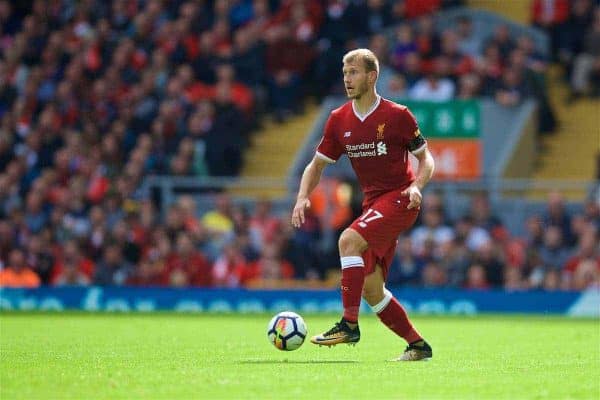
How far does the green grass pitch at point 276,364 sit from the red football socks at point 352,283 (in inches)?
16.1

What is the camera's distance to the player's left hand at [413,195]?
10.5 meters

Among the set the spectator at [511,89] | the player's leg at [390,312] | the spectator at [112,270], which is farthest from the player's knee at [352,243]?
the spectator at [511,89]

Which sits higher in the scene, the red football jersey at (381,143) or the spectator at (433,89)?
the spectator at (433,89)

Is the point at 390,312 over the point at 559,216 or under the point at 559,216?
over

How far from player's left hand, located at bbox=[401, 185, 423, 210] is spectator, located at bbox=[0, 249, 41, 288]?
13.0 m

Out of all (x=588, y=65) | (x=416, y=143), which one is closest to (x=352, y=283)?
(x=416, y=143)

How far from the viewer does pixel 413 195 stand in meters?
10.5

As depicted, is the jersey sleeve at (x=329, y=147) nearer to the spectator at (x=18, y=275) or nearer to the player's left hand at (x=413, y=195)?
the player's left hand at (x=413, y=195)

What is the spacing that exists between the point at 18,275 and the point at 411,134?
13089mm

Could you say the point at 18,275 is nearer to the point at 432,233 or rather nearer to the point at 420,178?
the point at 432,233

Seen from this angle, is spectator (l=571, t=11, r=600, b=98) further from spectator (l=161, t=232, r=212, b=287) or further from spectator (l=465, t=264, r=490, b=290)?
spectator (l=161, t=232, r=212, b=287)

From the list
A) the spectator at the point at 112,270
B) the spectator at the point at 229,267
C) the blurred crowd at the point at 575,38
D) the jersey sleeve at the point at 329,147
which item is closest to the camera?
the jersey sleeve at the point at 329,147

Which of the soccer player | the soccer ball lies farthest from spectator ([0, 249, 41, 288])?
the soccer player

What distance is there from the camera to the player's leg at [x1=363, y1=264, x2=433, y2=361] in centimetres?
1090
